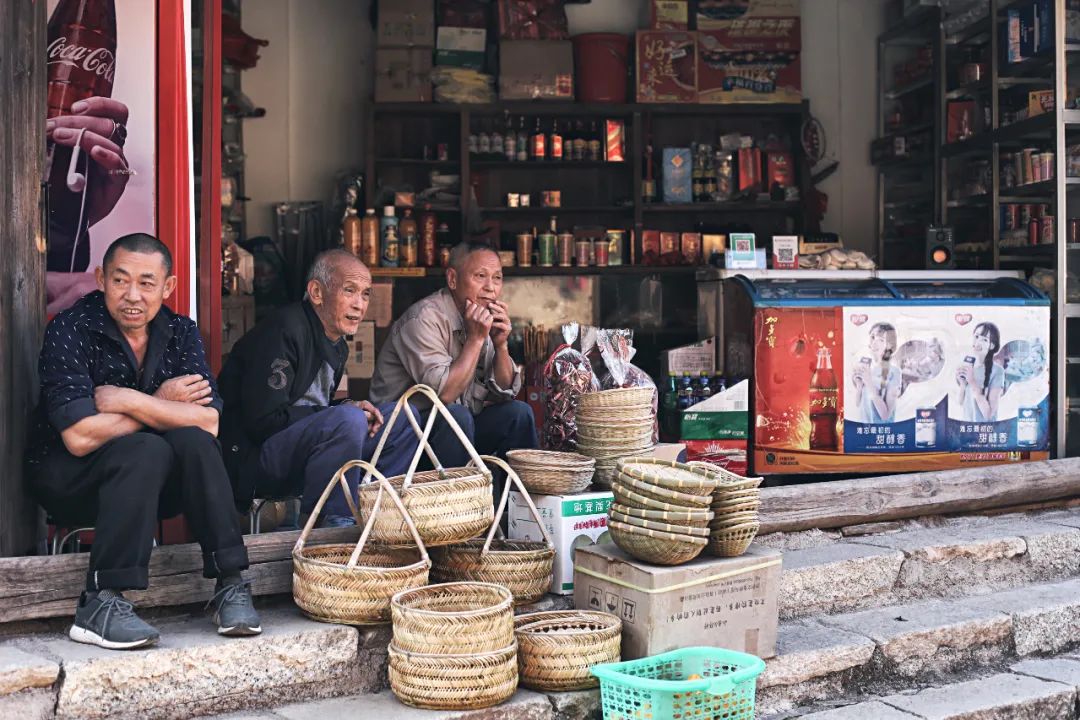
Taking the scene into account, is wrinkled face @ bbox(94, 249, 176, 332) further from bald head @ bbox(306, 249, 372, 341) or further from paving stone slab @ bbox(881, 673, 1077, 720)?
paving stone slab @ bbox(881, 673, 1077, 720)

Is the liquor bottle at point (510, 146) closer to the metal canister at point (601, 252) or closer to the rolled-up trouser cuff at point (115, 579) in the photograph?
the metal canister at point (601, 252)

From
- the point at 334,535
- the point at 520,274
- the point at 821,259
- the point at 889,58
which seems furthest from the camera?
the point at 889,58

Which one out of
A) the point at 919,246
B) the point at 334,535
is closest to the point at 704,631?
the point at 334,535

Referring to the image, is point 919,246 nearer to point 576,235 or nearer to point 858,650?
point 576,235

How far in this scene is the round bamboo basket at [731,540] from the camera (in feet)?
12.5

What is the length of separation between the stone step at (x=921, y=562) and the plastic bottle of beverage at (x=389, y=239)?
4.27 meters

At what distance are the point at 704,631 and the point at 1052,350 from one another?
12.6 feet

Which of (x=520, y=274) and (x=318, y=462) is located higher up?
(x=520, y=274)

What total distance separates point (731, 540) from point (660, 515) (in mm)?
337

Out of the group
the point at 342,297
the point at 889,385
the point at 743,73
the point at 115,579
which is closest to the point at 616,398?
the point at 342,297

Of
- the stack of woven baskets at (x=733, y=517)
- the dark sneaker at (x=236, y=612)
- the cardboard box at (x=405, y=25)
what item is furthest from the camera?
the cardboard box at (x=405, y=25)

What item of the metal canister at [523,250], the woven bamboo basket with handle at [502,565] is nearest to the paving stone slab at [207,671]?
the woven bamboo basket with handle at [502,565]

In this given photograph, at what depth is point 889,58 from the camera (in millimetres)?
9414

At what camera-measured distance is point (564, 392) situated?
16.1 ft
